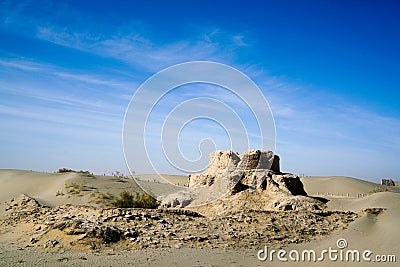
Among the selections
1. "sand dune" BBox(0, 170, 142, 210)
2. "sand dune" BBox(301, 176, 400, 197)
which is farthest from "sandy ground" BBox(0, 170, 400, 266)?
"sand dune" BBox(301, 176, 400, 197)

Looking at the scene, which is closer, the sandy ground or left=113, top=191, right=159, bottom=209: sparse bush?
the sandy ground

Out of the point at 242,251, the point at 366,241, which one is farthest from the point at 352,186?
the point at 242,251

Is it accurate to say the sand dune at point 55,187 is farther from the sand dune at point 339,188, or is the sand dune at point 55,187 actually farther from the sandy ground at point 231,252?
the sand dune at point 339,188

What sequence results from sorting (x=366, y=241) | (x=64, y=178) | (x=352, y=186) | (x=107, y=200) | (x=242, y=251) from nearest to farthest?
(x=242, y=251), (x=366, y=241), (x=107, y=200), (x=64, y=178), (x=352, y=186)

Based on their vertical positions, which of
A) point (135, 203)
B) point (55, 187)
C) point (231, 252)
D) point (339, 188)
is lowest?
point (231, 252)

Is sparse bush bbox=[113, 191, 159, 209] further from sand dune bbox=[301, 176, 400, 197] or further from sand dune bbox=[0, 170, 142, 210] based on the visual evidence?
sand dune bbox=[301, 176, 400, 197]

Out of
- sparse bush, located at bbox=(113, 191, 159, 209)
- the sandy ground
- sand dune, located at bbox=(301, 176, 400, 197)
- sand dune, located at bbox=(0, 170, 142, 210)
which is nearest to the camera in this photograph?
the sandy ground

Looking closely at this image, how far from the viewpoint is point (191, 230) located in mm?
11398

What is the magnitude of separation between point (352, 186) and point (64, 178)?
104 feet

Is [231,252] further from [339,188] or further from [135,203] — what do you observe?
[339,188]

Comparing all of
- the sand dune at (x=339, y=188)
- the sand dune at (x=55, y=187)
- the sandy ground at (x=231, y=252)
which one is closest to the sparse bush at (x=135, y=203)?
the sand dune at (x=55, y=187)

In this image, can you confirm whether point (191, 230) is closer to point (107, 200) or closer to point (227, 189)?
point (227, 189)

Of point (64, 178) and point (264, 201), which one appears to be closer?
point (264, 201)

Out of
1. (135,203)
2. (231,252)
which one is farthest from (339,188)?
(231,252)
